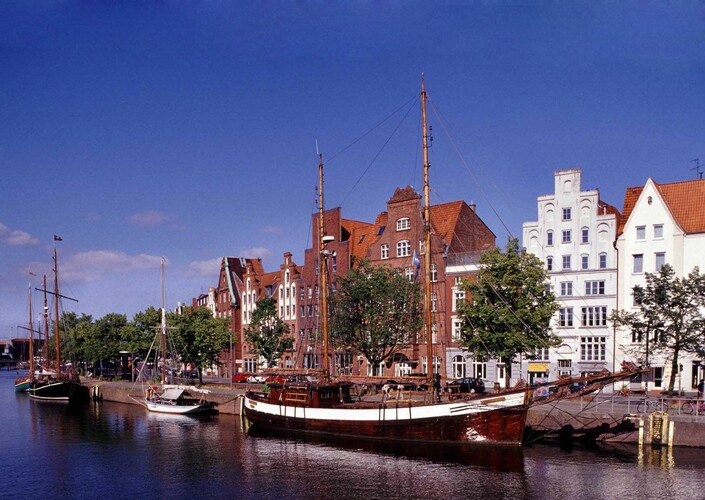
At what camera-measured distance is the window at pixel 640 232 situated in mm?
71375

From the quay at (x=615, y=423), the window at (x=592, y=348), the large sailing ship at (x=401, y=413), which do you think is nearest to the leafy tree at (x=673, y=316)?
the quay at (x=615, y=423)

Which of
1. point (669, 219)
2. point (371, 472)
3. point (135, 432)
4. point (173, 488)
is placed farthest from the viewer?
point (669, 219)

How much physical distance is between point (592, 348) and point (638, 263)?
983 centimetres

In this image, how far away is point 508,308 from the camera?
5994 cm

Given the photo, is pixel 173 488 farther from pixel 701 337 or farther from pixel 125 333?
pixel 125 333

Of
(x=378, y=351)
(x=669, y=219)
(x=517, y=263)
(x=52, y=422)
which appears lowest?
(x=52, y=422)

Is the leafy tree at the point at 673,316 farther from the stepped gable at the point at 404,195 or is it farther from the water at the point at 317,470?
the stepped gable at the point at 404,195

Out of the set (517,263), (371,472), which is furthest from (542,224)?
(371,472)

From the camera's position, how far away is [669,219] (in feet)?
230

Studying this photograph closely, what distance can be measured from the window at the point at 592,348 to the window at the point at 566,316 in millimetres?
2266

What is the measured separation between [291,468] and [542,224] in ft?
143

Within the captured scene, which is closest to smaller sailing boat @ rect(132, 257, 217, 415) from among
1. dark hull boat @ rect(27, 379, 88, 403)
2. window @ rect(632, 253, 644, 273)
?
dark hull boat @ rect(27, 379, 88, 403)

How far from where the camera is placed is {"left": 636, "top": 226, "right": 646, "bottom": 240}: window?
71.4 m

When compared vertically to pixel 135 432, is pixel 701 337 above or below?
above
